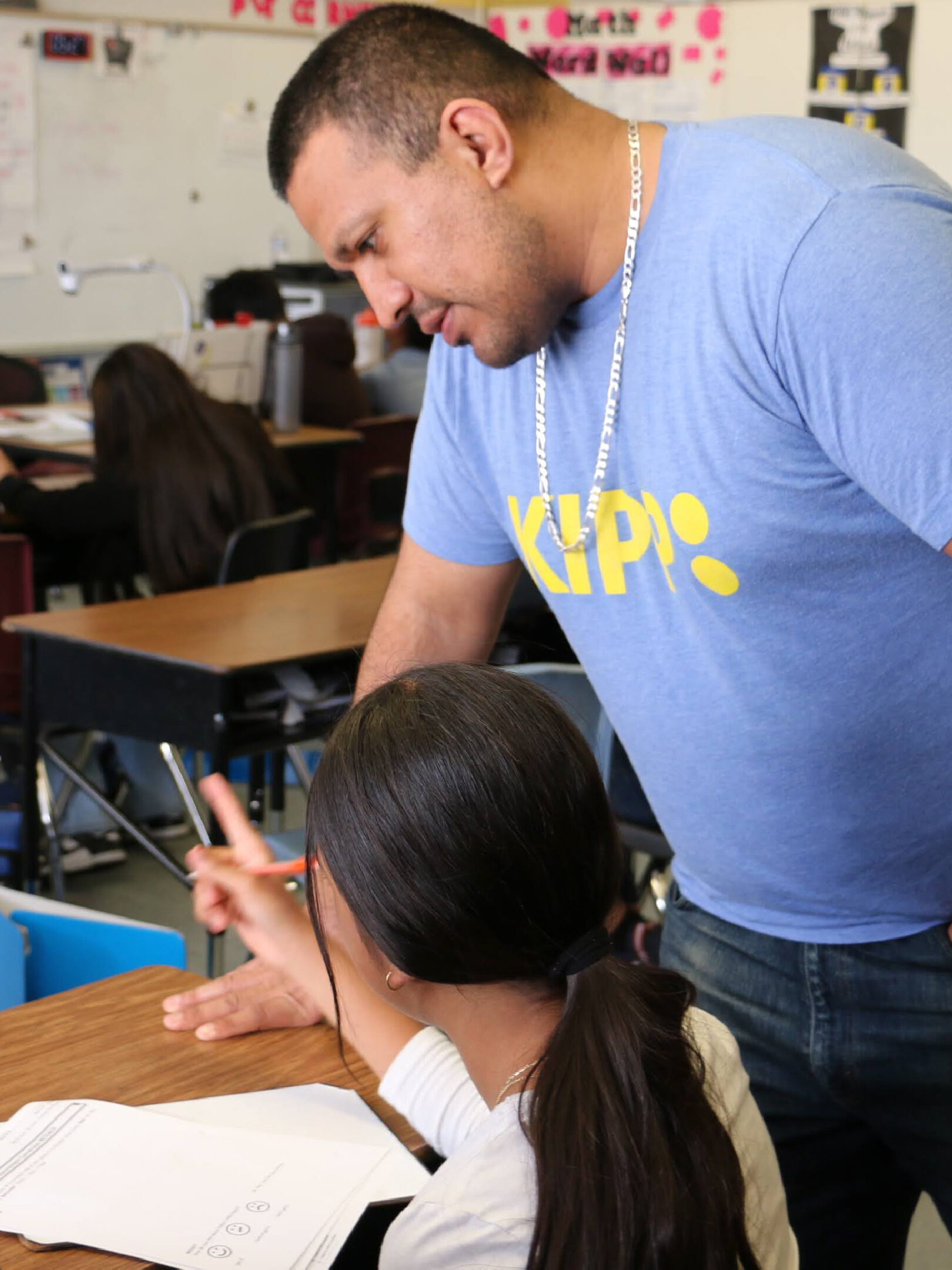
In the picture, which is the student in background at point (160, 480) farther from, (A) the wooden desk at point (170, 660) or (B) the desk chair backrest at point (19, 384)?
(B) the desk chair backrest at point (19, 384)

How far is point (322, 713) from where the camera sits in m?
2.94

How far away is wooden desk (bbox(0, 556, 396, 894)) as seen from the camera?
2.65 m

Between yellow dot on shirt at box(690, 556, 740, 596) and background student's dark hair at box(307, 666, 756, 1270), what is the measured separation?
0.18m

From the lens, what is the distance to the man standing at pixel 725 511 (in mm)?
1112

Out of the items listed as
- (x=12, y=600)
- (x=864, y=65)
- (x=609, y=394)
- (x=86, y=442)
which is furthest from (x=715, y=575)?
(x=864, y=65)

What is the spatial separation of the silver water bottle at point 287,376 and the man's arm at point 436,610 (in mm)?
3876

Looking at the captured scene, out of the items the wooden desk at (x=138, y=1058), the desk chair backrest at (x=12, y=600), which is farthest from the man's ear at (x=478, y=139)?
the desk chair backrest at (x=12, y=600)

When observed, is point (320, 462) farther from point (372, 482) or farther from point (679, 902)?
point (679, 902)

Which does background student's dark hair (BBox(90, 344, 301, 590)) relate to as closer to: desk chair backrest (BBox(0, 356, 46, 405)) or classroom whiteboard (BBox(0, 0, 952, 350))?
desk chair backrest (BBox(0, 356, 46, 405))

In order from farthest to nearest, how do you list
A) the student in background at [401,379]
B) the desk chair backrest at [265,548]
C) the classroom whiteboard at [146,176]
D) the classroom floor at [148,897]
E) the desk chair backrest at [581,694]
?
1. the classroom whiteboard at [146,176]
2. the student in background at [401,379]
3. the desk chair backrest at [265,548]
4. the classroom floor at [148,897]
5. the desk chair backrest at [581,694]

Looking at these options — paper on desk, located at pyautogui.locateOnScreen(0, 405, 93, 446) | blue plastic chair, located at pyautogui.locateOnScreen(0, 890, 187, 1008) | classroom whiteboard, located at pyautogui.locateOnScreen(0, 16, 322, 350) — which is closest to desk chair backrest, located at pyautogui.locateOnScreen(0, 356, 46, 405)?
paper on desk, located at pyautogui.locateOnScreen(0, 405, 93, 446)

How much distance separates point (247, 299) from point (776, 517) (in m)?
4.99

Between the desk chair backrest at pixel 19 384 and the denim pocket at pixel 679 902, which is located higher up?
the denim pocket at pixel 679 902

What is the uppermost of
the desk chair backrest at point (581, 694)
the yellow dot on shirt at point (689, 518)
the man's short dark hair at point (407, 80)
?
the man's short dark hair at point (407, 80)
